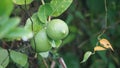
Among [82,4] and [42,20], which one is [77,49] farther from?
[42,20]

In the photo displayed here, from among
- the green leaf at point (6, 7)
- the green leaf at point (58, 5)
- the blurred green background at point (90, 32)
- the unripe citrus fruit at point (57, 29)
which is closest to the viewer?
the green leaf at point (6, 7)

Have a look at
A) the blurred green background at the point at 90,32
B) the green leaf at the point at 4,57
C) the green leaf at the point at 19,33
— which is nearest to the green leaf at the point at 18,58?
the green leaf at the point at 4,57

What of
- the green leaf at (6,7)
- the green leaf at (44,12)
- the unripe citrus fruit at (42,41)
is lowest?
the unripe citrus fruit at (42,41)

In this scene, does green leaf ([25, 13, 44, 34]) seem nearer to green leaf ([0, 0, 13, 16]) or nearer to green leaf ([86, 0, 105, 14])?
green leaf ([0, 0, 13, 16])

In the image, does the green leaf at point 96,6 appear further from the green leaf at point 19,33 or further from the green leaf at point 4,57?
the green leaf at point 19,33

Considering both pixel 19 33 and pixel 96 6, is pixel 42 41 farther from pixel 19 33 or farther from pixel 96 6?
pixel 96 6

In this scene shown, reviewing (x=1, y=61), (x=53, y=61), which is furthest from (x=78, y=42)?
(x=1, y=61)

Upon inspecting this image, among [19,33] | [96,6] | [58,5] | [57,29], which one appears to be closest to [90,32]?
[96,6]
